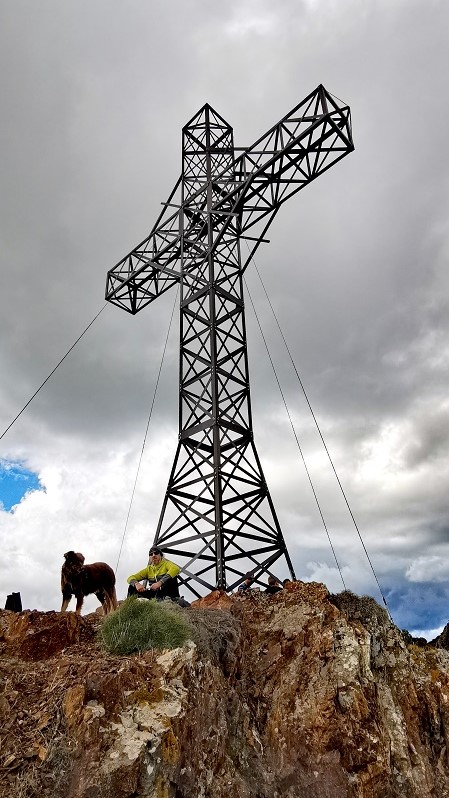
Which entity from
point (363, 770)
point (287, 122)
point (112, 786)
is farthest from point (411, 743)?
point (287, 122)

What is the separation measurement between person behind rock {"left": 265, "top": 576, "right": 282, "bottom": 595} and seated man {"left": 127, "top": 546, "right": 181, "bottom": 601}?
6.94 feet

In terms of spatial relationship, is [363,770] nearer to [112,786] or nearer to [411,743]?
[411,743]

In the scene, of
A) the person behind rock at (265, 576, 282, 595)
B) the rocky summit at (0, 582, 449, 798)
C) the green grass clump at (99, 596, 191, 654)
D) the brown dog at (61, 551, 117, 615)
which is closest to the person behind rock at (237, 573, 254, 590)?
the person behind rock at (265, 576, 282, 595)

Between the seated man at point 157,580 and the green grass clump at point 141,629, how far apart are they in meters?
1.97

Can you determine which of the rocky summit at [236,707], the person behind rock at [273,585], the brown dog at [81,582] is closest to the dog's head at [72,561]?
the brown dog at [81,582]

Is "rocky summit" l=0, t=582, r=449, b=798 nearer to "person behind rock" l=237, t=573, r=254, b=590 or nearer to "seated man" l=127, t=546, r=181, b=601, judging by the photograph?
"seated man" l=127, t=546, r=181, b=601

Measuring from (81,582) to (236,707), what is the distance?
9.84ft

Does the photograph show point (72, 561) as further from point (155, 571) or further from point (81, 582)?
point (155, 571)

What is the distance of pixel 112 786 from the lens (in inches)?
190

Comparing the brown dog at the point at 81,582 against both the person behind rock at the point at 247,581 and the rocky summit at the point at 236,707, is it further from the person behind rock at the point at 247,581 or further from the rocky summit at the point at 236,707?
the person behind rock at the point at 247,581

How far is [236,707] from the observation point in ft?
22.4

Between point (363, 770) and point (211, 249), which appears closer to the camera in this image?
point (363, 770)

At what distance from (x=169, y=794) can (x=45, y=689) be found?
1664 mm

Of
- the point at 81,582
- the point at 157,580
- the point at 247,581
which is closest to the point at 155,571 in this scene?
the point at 157,580
